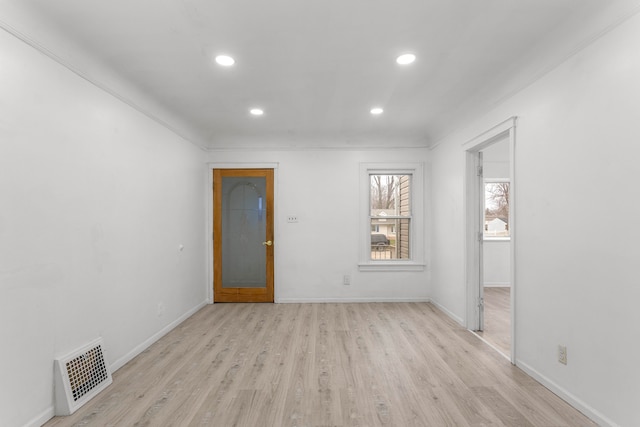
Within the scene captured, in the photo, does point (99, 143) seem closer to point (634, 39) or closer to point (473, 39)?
point (473, 39)

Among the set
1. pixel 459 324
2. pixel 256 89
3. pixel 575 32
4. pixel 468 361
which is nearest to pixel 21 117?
pixel 256 89

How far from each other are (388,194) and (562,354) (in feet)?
11.0

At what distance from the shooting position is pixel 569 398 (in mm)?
2254

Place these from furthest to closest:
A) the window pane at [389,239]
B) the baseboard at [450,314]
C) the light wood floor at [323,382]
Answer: the window pane at [389,239] → the baseboard at [450,314] → the light wood floor at [323,382]

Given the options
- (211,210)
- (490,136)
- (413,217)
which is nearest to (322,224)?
(413,217)

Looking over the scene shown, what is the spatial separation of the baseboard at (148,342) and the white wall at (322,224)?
57.6 inches

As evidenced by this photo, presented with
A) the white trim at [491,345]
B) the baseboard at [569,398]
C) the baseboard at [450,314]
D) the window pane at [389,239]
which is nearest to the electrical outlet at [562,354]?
the baseboard at [569,398]

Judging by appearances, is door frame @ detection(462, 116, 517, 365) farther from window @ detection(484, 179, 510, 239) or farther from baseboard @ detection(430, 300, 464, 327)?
window @ detection(484, 179, 510, 239)

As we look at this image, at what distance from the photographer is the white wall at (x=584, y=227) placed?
73.0 inches

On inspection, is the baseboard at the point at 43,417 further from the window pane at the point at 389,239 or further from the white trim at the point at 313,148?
the window pane at the point at 389,239

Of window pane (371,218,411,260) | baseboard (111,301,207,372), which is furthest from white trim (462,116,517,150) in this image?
baseboard (111,301,207,372)

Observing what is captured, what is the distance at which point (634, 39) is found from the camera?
1.83 metres

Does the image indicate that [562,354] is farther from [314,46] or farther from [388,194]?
[388,194]

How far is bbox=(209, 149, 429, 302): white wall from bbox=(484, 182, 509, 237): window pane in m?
Result: 2.36
